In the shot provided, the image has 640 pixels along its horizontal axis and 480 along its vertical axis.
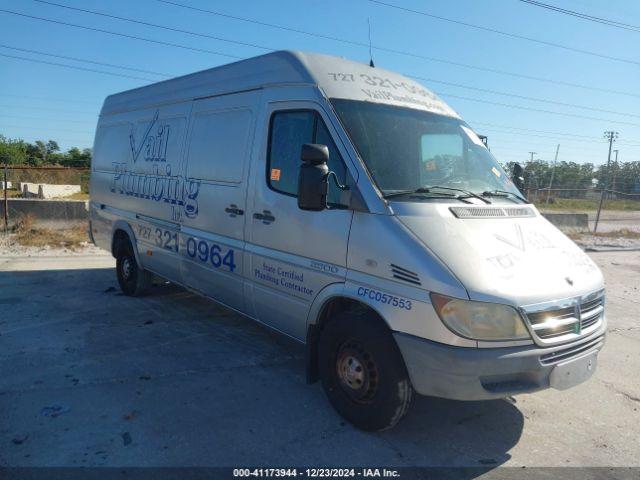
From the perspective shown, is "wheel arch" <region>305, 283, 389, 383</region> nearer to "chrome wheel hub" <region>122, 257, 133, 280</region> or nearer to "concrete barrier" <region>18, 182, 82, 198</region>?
"chrome wheel hub" <region>122, 257, 133, 280</region>

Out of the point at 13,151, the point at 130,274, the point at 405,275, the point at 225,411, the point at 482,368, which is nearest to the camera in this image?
the point at 482,368

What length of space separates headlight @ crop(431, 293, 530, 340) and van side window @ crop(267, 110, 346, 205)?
1170 millimetres

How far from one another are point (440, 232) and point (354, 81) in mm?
1608

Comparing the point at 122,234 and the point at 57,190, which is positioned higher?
the point at 122,234

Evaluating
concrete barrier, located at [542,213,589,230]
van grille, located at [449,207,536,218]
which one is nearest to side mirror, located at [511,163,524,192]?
van grille, located at [449,207,536,218]

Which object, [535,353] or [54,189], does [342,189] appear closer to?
[535,353]

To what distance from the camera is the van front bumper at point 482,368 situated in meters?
3.00

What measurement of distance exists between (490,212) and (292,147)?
166 cm

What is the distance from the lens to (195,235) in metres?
5.32

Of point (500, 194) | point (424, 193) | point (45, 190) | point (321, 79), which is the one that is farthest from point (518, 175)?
point (45, 190)

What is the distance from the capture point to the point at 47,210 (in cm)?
1127

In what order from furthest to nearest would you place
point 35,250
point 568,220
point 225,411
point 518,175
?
1. point 568,220
2. point 35,250
3. point 518,175
4. point 225,411

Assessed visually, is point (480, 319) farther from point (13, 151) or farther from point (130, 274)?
point (13, 151)

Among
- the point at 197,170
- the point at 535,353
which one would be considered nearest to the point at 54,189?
the point at 197,170
